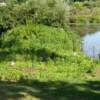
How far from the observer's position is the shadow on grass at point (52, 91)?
9.53m

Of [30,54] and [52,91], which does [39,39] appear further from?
[52,91]

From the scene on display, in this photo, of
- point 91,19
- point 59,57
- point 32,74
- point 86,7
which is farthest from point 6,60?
point 86,7

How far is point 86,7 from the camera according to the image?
79.8m

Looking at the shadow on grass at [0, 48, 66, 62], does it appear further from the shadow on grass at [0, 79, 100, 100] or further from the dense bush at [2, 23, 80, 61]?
the shadow on grass at [0, 79, 100, 100]

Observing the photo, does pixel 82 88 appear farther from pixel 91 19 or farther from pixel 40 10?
pixel 91 19

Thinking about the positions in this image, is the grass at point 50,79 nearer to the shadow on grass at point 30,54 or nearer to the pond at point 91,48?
the shadow on grass at point 30,54

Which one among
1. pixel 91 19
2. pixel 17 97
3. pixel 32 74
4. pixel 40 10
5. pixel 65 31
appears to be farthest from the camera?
pixel 91 19

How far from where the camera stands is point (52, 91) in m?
10.5

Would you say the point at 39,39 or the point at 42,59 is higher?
the point at 39,39

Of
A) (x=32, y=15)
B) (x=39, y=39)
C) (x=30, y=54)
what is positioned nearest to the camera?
(x=30, y=54)

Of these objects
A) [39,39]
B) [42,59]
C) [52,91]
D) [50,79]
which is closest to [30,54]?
[42,59]

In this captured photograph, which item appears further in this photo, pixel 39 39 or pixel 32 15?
pixel 32 15

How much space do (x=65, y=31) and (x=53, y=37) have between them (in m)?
2.24

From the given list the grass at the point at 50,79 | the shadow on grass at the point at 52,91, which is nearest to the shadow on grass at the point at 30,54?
the grass at the point at 50,79
